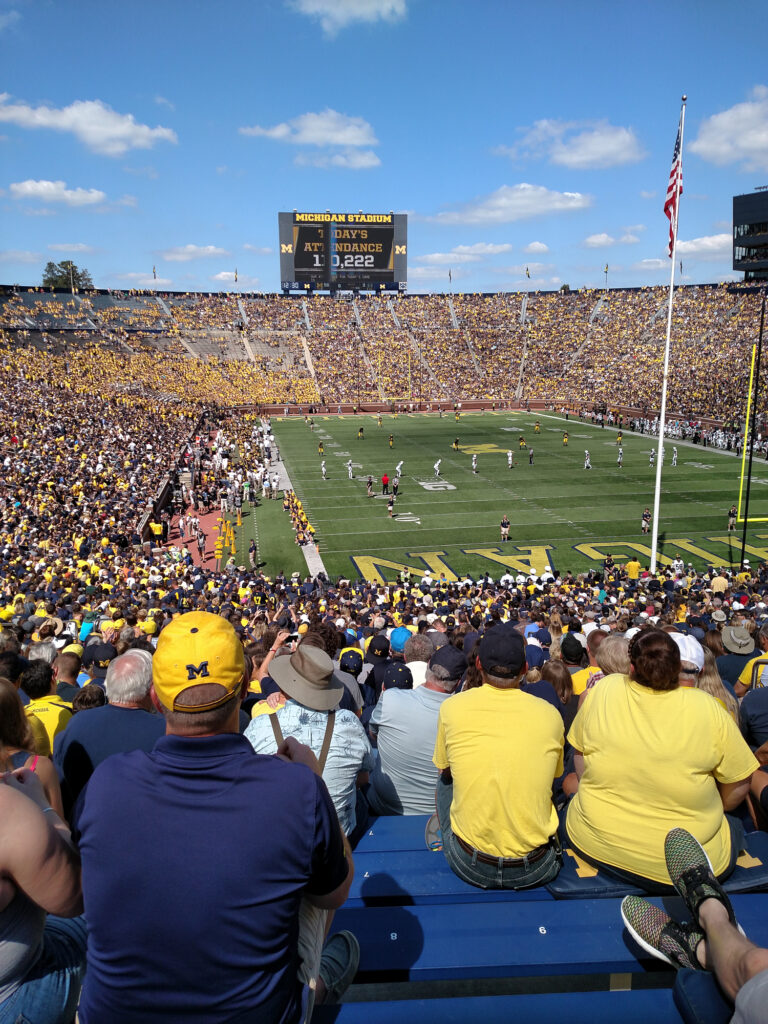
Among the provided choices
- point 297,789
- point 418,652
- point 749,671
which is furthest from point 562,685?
point 297,789

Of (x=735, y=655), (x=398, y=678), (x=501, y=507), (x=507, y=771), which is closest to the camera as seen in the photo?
(x=507, y=771)

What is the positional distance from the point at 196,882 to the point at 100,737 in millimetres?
2164

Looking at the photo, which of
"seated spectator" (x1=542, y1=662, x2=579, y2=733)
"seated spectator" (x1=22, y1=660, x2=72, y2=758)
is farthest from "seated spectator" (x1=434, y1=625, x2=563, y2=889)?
"seated spectator" (x1=22, y1=660, x2=72, y2=758)

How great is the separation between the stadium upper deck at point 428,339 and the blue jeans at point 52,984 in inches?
2429

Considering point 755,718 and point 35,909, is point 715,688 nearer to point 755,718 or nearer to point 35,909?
point 755,718

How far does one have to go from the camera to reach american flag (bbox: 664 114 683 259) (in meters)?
18.2

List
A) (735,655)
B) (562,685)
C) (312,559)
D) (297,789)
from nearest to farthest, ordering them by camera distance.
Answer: (297,789) < (562,685) < (735,655) < (312,559)

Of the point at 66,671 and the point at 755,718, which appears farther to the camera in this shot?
the point at 66,671

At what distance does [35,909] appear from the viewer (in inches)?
94.1

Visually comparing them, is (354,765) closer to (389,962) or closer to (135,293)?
(389,962)

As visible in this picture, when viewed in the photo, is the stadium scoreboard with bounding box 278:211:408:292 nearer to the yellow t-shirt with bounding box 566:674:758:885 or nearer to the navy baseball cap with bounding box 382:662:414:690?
the navy baseball cap with bounding box 382:662:414:690

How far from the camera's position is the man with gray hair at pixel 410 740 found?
4574mm

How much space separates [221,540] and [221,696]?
2424 cm

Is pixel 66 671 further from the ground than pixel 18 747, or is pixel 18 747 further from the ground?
pixel 18 747
